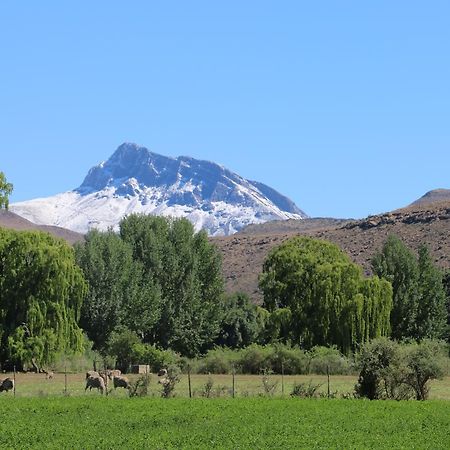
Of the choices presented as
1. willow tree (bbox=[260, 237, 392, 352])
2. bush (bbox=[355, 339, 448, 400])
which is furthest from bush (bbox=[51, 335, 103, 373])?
bush (bbox=[355, 339, 448, 400])

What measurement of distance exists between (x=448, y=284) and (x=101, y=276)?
120 ft

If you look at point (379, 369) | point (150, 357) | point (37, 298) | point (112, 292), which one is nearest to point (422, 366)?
point (379, 369)

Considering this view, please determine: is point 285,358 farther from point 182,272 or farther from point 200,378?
point 182,272

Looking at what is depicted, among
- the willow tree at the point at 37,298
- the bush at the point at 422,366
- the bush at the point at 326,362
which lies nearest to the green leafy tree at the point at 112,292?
the willow tree at the point at 37,298

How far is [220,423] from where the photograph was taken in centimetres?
3228

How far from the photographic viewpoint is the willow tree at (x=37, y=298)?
65.6 meters

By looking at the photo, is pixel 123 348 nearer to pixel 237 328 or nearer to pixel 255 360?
pixel 255 360

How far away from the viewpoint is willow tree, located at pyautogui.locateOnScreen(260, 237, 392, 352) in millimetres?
75875

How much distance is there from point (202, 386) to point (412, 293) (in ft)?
125

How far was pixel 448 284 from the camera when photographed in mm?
96375

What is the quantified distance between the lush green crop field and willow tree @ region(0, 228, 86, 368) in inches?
984

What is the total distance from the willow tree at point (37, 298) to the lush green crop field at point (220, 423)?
25.0 m

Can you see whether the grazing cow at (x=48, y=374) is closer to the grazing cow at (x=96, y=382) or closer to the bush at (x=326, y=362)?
the grazing cow at (x=96, y=382)

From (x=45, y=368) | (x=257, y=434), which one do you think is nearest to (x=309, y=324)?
(x=45, y=368)
